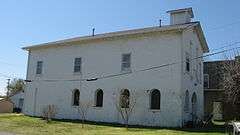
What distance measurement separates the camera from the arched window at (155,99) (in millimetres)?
27284

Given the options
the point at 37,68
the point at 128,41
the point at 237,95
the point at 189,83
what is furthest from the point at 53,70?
the point at 237,95

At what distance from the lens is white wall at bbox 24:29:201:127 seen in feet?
86.9

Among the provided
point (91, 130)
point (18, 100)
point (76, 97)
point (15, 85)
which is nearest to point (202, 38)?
point (76, 97)

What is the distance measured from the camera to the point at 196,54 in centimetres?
3309

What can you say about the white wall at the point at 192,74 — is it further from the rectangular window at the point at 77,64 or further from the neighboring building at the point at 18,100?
the neighboring building at the point at 18,100

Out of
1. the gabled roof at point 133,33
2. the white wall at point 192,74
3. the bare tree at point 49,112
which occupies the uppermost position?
the gabled roof at point 133,33

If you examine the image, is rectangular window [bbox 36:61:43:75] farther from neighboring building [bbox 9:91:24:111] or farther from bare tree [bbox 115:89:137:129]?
neighboring building [bbox 9:91:24:111]

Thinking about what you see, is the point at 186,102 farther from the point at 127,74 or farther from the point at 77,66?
the point at 77,66

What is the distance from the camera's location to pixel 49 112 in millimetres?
31141

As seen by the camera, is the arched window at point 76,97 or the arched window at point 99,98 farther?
the arched window at point 76,97

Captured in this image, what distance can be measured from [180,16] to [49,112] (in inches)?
584

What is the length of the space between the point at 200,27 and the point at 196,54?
2.63 meters

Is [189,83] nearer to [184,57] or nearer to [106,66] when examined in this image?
[184,57]

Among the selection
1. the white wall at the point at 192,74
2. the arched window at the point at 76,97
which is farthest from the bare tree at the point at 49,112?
the white wall at the point at 192,74
